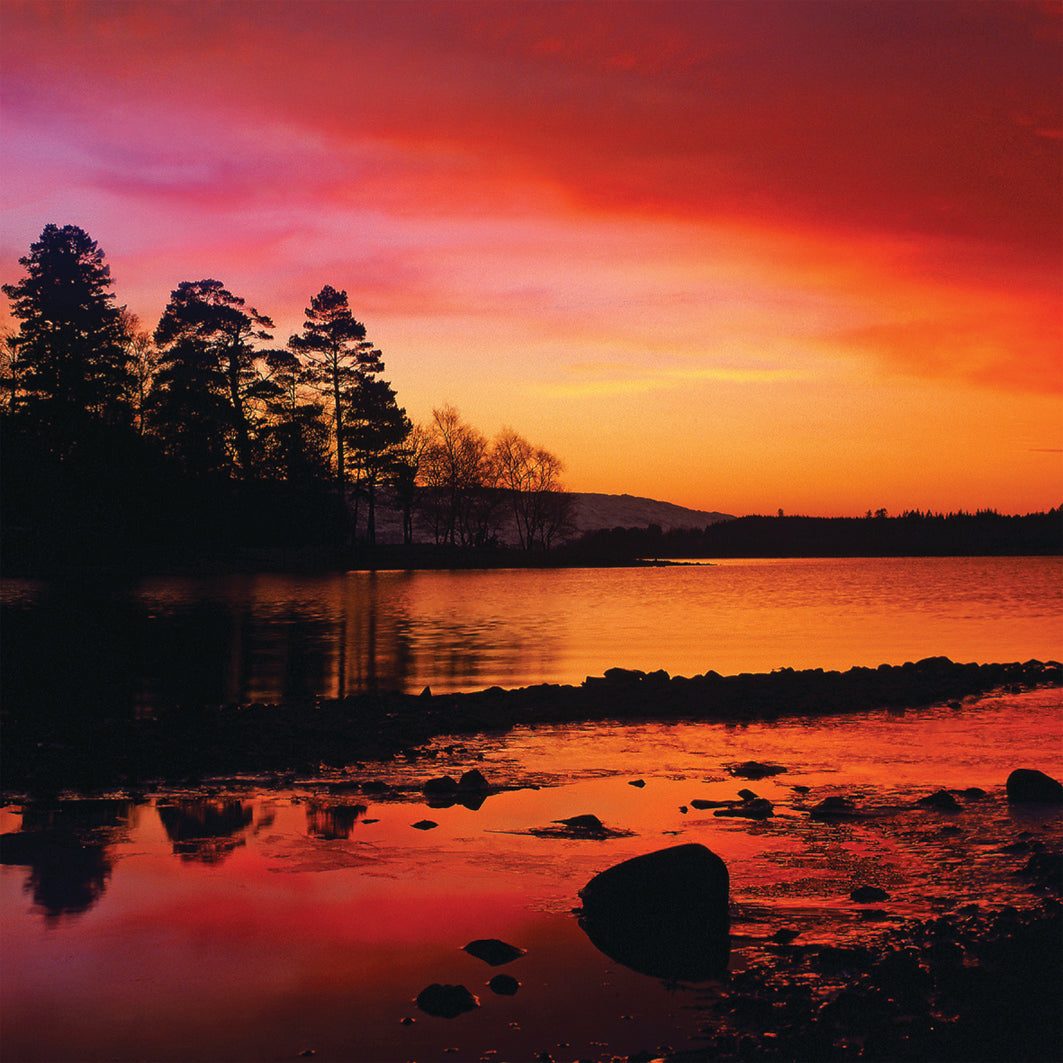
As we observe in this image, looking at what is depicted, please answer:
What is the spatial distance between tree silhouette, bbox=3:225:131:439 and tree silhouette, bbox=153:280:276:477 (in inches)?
219

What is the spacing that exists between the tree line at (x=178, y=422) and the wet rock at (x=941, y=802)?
74828 mm

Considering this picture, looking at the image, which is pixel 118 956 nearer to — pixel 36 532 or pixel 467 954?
pixel 467 954

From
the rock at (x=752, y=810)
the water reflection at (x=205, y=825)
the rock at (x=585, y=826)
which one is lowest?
the water reflection at (x=205, y=825)

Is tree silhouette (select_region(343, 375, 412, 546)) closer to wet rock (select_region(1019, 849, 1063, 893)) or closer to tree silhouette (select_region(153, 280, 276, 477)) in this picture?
tree silhouette (select_region(153, 280, 276, 477))

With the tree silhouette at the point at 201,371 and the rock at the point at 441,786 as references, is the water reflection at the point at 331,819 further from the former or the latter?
the tree silhouette at the point at 201,371

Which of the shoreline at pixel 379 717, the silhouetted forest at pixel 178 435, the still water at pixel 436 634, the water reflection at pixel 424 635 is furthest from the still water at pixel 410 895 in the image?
the silhouetted forest at pixel 178 435

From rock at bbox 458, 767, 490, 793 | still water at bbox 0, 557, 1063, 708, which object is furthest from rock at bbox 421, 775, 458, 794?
still water at bbox 0, 557, 1063, 708

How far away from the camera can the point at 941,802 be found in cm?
1259

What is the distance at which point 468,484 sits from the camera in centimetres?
11525

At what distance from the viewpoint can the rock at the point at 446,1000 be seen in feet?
23.0

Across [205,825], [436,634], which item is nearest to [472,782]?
→ [205,825]

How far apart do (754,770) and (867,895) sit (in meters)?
5.98

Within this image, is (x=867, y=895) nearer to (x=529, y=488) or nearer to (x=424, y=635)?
(x=424, y=635)

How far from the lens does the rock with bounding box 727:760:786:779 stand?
14.8m
